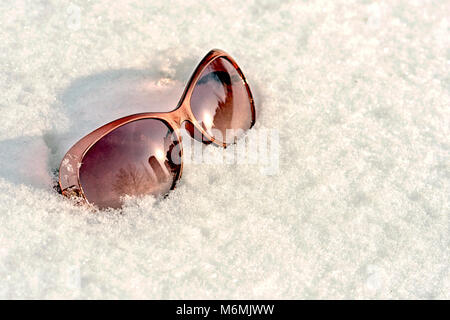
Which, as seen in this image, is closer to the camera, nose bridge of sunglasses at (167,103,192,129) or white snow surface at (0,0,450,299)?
white snow surface at (0,0,450,299)

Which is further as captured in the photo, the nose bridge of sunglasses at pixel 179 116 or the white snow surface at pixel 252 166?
the nose bridge of sunglasses at pixel 179 116

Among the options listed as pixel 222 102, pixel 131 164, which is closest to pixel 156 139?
pixel 131 164

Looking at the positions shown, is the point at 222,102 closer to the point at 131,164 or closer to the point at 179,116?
the point at 179,116

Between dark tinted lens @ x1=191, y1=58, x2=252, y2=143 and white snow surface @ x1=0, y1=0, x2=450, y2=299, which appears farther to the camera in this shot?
dark tinted lens @ x1=191, y1=58, x2=252, y2=143

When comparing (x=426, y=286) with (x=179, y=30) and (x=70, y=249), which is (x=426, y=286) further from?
(x=179, y=30)
